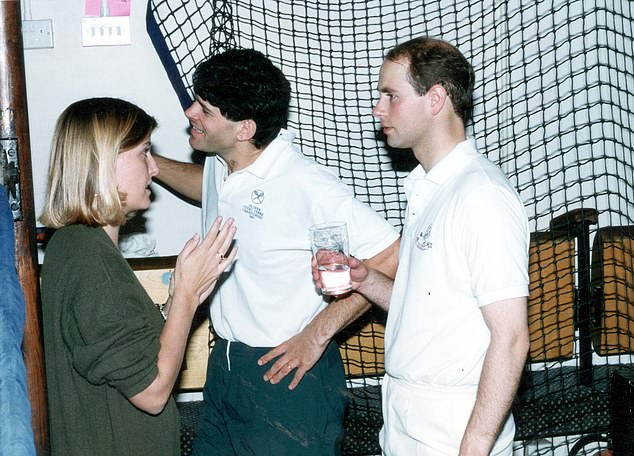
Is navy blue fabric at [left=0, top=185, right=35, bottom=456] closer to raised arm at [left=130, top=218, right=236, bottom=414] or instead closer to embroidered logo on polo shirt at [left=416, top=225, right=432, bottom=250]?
raised arm at [left=130, top=218, right=236, bottom=414]

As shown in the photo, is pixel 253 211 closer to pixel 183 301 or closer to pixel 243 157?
pixel 243 157

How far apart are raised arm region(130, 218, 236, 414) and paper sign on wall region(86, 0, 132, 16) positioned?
6.82 ft

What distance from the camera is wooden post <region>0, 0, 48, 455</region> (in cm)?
183

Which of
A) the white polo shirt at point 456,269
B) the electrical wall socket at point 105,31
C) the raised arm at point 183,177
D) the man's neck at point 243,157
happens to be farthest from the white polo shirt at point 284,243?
the electrical wall socket at point 105,31

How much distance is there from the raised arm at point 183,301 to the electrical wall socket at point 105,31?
2045 millimetres

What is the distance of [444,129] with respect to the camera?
7.90 feet

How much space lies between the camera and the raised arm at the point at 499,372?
81.4 inches

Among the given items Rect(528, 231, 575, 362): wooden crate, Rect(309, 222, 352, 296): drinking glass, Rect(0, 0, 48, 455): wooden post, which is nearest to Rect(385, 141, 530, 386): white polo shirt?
Rect(309, 222, 352, 296): drinking glass

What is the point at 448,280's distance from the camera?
2.22m

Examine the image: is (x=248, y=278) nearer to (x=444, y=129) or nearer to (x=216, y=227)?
(x=216, y=227)

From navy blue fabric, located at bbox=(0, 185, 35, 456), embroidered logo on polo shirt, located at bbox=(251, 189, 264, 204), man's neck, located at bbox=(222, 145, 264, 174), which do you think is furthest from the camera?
man's neck, located at bbox=(222, 145, 264, 174)

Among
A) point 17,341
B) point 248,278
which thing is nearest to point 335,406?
point 248,278

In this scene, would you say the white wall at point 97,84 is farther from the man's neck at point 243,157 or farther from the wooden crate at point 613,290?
the wooden crate at point 613,290

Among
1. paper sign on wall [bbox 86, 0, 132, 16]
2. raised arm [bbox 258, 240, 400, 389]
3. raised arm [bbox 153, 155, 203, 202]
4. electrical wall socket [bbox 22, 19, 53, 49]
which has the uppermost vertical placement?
paper sign on wall [bbox 86, 0, 132, 16]
